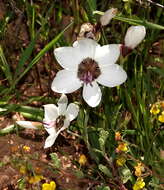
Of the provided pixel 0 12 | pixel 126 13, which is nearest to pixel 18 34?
pixel 0 12

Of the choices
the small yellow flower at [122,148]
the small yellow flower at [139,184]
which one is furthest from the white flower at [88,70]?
the small yellow flower at [139,184]

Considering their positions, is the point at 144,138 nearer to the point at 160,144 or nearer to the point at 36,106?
the point at 160,144

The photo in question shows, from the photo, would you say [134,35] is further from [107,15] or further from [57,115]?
[57,115]

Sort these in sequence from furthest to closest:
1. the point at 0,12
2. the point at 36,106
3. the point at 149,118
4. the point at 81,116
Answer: the point at 0,12, the point at 36,106, the point at 149,118, the point at 81,116

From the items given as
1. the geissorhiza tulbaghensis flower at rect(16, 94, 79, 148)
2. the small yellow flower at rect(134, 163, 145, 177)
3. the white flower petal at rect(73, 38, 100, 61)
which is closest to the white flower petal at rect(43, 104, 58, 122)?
the geissorhiza tulbaghensis flower at rect(16, 94, 79, 148)

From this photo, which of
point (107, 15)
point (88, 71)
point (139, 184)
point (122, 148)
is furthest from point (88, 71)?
point (139, 184)
